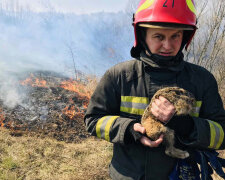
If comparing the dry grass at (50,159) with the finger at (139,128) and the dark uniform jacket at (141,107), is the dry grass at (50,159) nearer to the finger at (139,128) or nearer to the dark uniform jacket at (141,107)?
the dark uniform jacket at (141,107)

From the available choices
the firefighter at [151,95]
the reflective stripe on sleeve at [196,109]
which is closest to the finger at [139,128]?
the firefighter at [151,95]

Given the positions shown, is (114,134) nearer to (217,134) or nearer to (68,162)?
(217,134)

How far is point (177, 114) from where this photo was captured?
124cm

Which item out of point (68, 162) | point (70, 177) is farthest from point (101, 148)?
point (70, 177)

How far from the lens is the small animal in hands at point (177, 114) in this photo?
1.25 m

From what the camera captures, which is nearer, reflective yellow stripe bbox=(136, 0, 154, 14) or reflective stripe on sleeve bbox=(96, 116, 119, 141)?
reflective stripe on sleeve bbox=(96, 116, 119, 141)

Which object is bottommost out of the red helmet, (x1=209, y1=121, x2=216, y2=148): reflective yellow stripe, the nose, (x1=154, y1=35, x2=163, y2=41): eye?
(x1=209, y1=121, x2=216, y2=148): reflective yellow stripe

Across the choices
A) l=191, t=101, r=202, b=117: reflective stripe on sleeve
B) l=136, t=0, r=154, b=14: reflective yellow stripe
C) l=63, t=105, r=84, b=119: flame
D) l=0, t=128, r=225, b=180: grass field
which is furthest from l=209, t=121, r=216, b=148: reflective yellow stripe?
l=63, t=105, r=84, b=119: flame

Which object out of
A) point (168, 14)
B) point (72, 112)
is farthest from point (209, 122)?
point (72, 112)

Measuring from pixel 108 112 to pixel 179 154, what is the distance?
0.61 m

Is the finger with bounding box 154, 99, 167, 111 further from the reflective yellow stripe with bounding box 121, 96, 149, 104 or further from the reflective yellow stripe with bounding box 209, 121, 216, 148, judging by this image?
the reflective yellow stripe with bounding box 209, 121, 216, 148

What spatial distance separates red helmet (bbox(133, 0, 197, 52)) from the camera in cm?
136

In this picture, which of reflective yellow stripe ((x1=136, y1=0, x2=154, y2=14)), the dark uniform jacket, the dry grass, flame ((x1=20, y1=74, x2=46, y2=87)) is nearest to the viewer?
the dark uniform jacket

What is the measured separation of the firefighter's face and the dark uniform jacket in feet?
0.38
